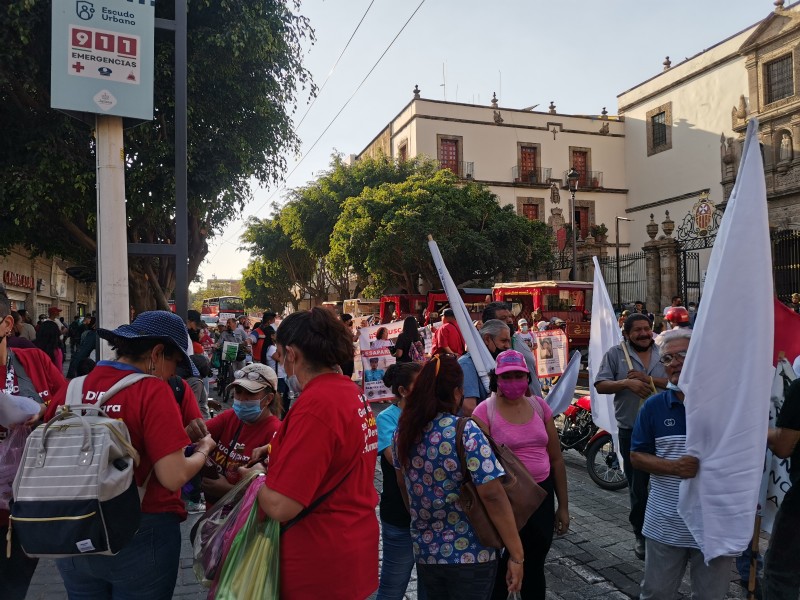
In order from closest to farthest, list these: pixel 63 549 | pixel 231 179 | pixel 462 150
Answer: pixel 63 549, pixel 231 179, pixel 462 150

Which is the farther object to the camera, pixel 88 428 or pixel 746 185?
pixel 746 185

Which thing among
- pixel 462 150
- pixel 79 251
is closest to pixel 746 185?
pixel 79 251

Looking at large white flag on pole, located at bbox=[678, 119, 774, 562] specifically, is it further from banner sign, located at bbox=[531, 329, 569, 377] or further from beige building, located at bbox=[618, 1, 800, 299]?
beige building, located at bbox=[618, 1, 800, 299]

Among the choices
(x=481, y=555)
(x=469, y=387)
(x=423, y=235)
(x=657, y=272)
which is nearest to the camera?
(x=481, y=555)

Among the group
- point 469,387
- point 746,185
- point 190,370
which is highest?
point 746,185

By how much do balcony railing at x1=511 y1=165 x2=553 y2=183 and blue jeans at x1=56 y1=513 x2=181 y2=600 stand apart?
3816 cm

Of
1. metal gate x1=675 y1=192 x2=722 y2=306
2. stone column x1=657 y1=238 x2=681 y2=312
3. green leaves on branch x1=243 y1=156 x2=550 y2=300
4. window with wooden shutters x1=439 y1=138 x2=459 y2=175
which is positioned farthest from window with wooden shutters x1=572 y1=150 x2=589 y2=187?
stone column x1=657 y1=238 x2=681 y2=312

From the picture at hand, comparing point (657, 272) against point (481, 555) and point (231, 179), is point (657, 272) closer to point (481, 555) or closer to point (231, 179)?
point (231, 179)

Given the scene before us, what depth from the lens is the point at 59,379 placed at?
3410 mm

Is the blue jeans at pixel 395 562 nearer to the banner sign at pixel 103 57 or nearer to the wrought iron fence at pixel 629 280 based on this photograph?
the banner sign at pixel 103 57

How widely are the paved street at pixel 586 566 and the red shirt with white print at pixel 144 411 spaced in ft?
6.99

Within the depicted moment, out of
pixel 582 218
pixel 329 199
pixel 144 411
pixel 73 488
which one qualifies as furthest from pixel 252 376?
pixel 582 218

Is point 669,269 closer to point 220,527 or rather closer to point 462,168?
point 462,168

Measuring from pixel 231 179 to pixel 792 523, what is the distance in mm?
10544
